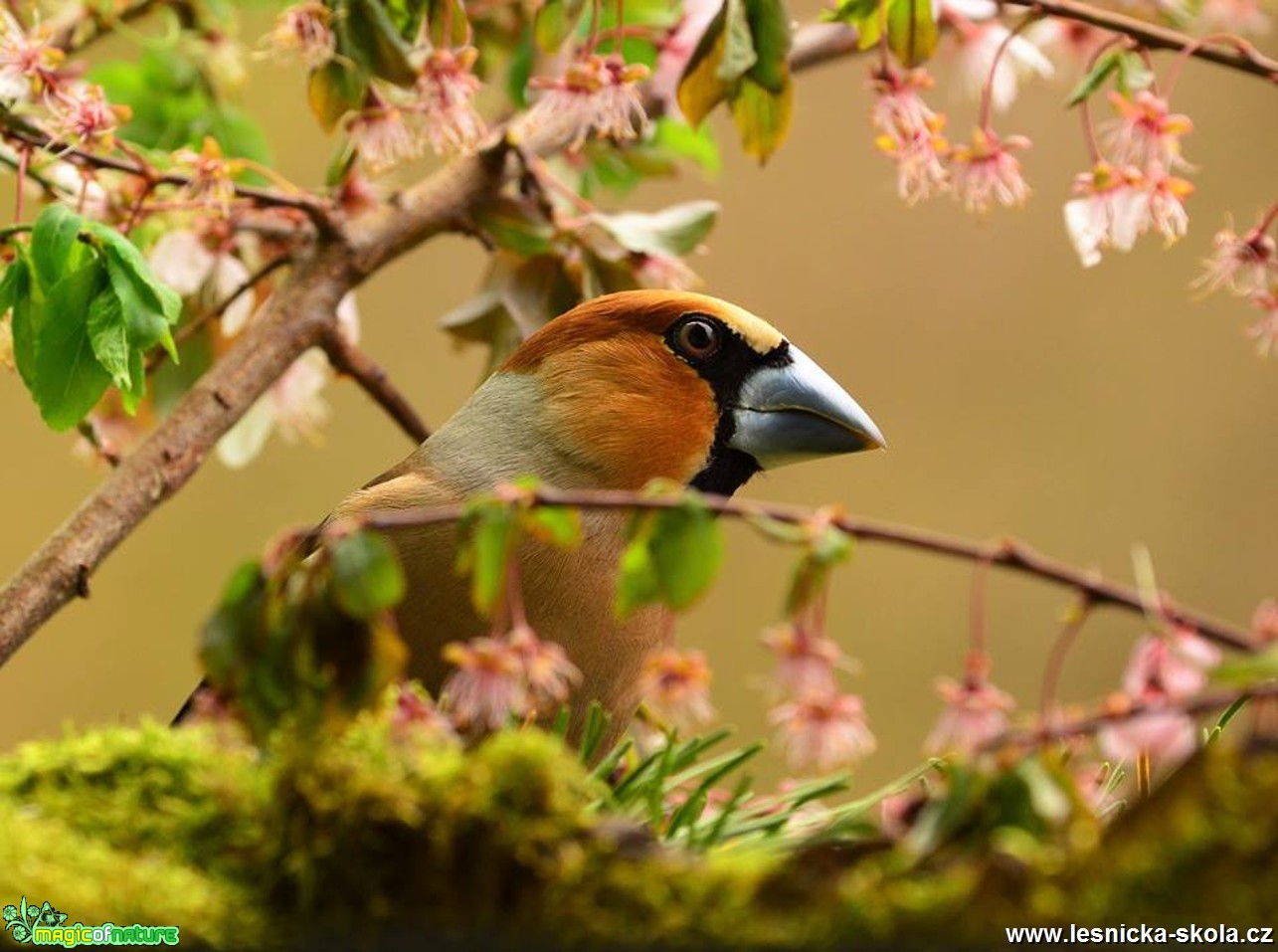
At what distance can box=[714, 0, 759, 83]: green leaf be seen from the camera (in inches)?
53.0

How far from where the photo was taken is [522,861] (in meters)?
0.77

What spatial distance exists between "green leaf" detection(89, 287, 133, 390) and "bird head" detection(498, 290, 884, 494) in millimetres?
516

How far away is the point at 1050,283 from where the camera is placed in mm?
4199

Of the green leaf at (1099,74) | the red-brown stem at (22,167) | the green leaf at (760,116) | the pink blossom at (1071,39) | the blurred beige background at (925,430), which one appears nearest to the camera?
the green leaf at (1099,74)

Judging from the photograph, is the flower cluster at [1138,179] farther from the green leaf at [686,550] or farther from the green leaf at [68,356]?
the green leaf at [68,356]

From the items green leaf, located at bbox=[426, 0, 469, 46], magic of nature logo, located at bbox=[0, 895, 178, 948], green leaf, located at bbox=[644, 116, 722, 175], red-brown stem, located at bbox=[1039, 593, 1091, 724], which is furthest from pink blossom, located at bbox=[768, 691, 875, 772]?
green leaf, located at bbox=[644, 116, 722, 175]

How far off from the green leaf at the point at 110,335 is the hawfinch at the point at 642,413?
1.29 ft

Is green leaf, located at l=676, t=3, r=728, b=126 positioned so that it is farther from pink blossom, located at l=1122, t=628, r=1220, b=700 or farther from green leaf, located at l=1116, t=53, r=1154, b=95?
pink blossom, located at l=1122, t=628, r=1220, b=700

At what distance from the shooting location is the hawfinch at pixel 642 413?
158cm

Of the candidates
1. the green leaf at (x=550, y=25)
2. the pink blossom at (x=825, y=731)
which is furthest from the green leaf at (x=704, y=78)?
the pink blossom at (x=825, y=731)

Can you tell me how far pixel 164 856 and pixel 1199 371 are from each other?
3903 mm

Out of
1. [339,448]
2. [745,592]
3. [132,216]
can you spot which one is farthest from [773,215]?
[132,216]

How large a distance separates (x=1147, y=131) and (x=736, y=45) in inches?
13.8

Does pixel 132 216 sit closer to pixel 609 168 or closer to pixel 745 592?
pixel 609 168
